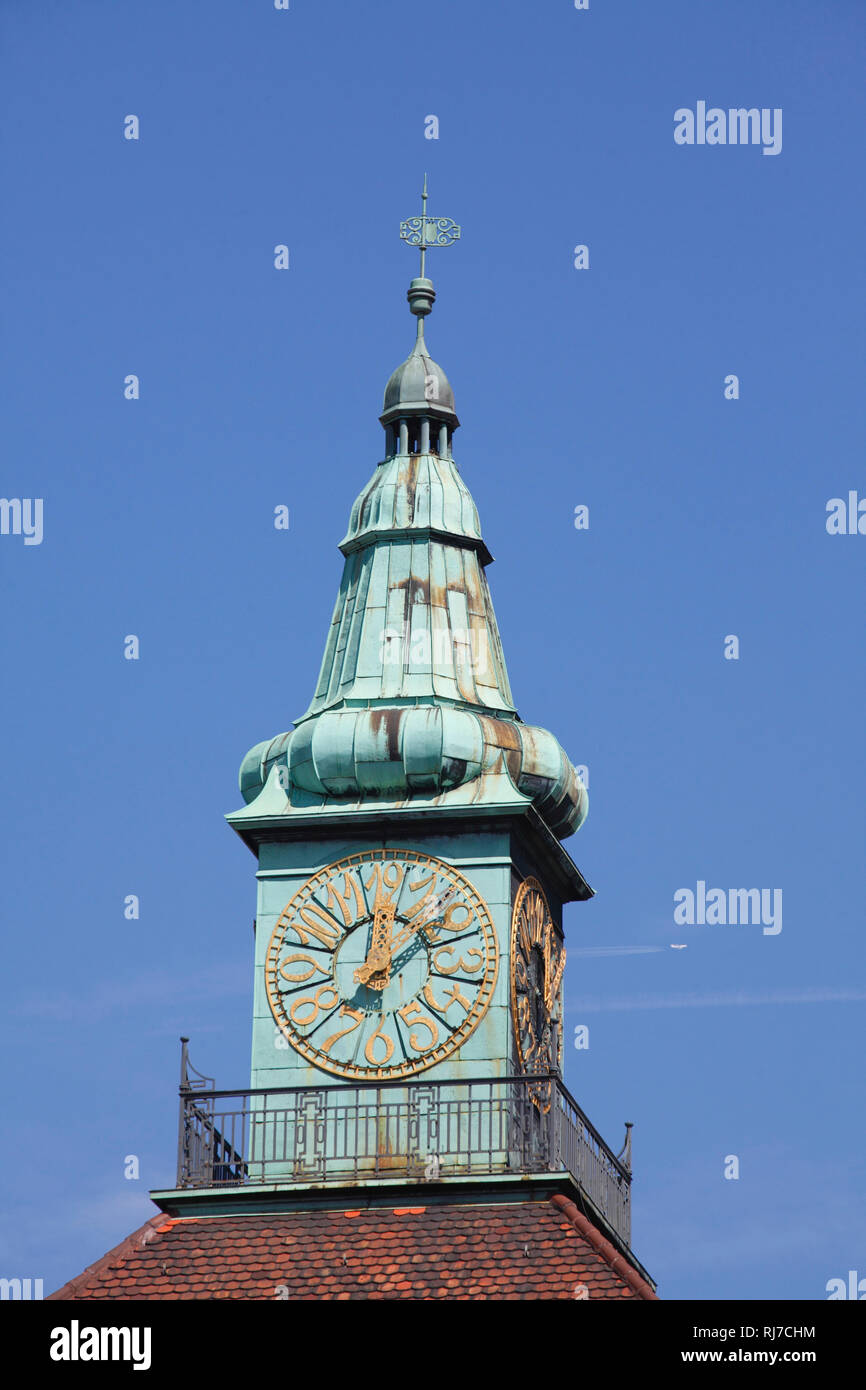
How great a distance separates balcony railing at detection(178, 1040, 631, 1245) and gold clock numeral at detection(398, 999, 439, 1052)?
2.52ft

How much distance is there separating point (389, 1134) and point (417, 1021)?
1616 millimetres

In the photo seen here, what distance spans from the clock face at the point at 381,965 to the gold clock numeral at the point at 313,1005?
0.04ft

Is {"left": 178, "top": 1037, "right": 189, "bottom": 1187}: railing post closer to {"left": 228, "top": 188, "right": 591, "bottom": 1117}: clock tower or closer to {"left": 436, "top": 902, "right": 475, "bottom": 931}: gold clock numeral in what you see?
{"left": 228, "top": 188, "right": 591, "bottom": 1117}: clock tower

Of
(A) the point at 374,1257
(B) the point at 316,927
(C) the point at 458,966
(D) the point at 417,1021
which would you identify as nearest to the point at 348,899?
(B) the point at 316,927

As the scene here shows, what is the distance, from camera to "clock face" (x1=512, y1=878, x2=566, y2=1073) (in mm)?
51688

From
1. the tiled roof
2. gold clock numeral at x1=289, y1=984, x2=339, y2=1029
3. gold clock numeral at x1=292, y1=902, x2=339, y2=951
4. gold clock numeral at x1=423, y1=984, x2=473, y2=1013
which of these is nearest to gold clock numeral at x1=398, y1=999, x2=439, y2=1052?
gold clock numeral at x1=423, y1=984, x2=473, y2=1013

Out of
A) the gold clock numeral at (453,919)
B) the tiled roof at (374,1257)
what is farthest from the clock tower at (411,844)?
the tiled roof at (374,1257)

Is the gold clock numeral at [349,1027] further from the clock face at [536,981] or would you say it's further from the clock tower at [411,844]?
the clock face at [536,981]

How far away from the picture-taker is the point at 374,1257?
158 ft

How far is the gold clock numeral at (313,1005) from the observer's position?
51.3 metres

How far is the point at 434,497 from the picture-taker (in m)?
Result: 55.2
